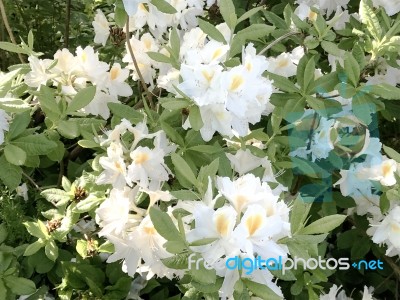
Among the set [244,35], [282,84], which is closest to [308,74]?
[282,84]

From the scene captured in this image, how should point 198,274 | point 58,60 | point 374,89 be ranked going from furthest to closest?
point 58,60, point 374,89, point 198,274

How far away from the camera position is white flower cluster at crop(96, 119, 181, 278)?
1.25m

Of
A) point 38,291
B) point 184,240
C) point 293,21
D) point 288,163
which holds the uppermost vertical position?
point 293,21

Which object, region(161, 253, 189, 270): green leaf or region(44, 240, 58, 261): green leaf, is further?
region(44, 240, 58, 261): green leaf

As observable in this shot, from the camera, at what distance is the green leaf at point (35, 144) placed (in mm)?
1432

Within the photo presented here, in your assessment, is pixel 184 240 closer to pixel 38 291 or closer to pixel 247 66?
pixel 247 66

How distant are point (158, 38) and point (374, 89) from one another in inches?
25.8

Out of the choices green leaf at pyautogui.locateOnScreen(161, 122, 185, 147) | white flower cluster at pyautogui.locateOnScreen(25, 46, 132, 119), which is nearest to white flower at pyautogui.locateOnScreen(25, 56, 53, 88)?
white flower cluster at pyautogui.locateOnScreen(25, 46, 132, 119)

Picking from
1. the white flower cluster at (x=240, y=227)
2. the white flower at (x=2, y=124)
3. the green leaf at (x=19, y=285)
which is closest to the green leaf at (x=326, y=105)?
the white flower cluster at (x=240, y=227)

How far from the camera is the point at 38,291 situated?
1.71 meters

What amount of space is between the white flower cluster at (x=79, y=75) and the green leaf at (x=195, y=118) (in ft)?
1.28

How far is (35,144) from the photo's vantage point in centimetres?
144

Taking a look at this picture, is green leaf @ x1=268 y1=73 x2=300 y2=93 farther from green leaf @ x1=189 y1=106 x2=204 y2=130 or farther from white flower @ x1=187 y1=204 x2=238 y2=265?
white flower @ x1=187 y1=204 x2=238 y2=265

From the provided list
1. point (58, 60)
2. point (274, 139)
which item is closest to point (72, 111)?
point (58, 60)
